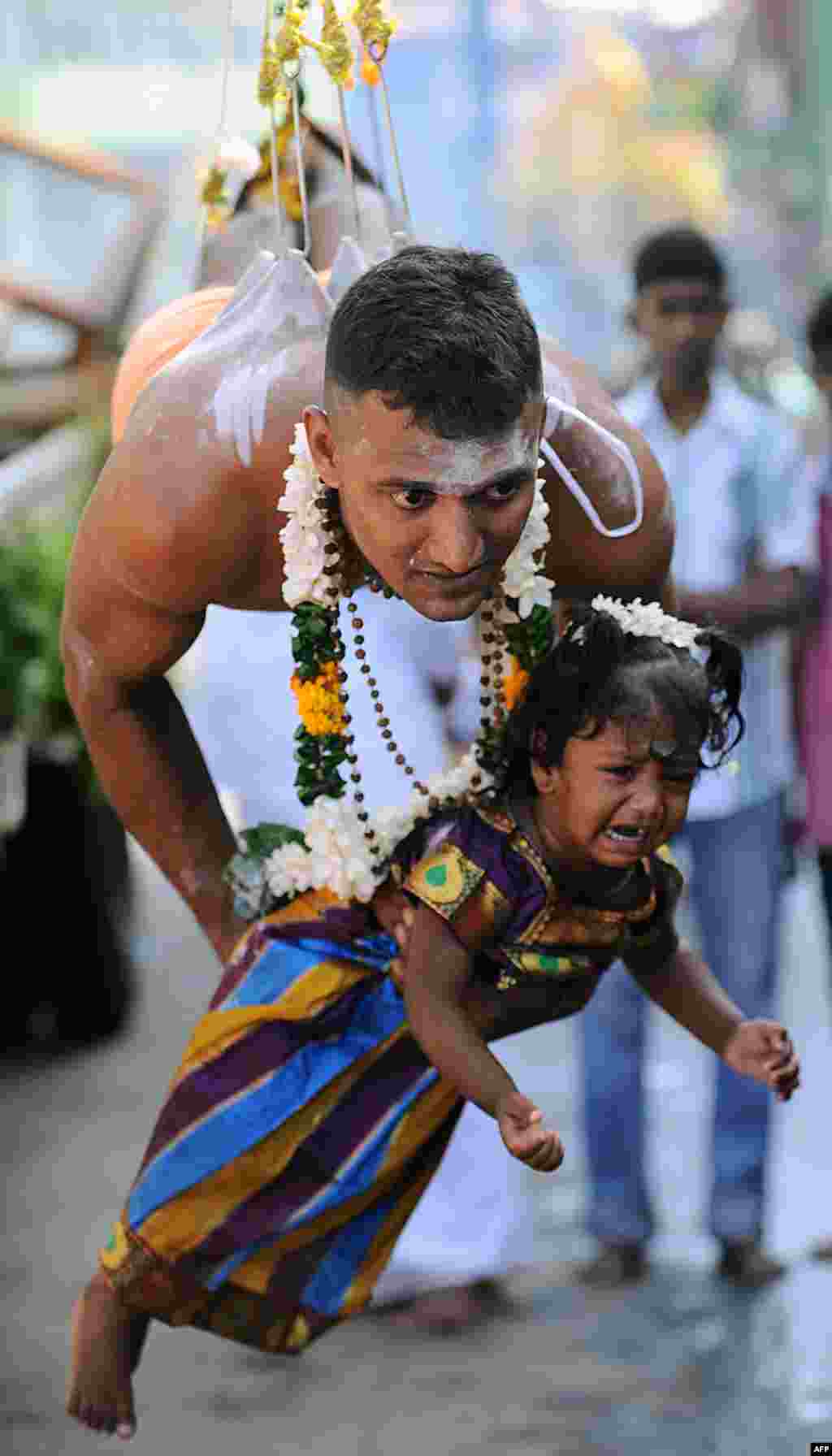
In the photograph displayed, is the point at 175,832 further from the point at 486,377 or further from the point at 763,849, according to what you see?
the point at 763,849

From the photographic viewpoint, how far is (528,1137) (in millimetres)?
1834

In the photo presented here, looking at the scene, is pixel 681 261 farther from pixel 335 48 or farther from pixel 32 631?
pixel 335 48

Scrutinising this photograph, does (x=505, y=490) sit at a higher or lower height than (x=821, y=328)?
higher

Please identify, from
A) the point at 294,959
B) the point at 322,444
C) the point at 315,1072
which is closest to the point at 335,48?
the point at 322,444

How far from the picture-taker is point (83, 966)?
5.11 meters

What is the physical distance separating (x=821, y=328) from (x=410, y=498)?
2.30 meters

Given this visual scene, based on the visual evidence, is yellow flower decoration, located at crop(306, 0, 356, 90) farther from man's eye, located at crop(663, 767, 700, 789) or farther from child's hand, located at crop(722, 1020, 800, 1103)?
child's hand, located at crop(722, 1020, 800, 1103)

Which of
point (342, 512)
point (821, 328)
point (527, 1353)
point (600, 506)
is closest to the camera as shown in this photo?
point (342, 512)

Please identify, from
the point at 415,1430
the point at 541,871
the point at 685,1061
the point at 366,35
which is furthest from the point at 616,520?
the point at 685,1061

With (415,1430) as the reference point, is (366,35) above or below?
above

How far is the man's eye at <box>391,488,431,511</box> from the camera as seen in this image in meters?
1.76

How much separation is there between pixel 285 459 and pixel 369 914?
0.49 m

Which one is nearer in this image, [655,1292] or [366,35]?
[366,35]

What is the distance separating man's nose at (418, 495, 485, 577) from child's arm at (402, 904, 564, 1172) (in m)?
0.42
